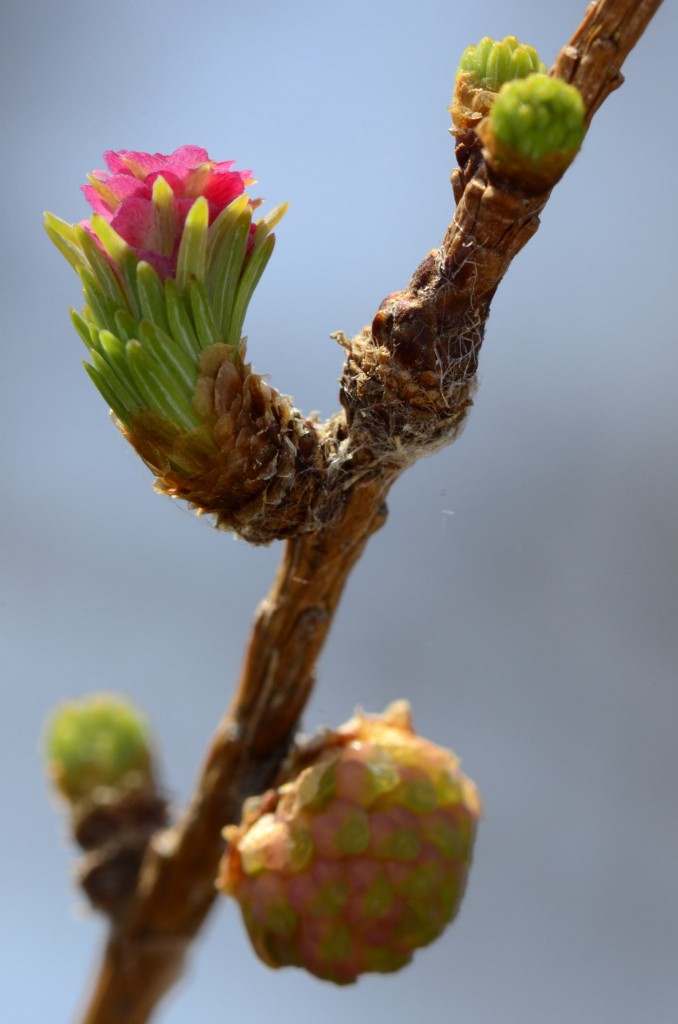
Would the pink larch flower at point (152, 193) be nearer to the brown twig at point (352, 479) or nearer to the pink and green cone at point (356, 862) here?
the brown twig at point (352, 479)

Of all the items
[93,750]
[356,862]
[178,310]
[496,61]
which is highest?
[496,61]

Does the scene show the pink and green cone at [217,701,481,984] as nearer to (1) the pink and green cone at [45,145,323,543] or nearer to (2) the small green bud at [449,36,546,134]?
(1) the pink and green cone at [45,145,323,543]

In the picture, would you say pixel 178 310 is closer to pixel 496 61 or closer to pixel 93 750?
pixel 496 61

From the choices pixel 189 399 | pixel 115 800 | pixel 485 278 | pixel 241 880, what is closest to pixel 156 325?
pixel 189 399

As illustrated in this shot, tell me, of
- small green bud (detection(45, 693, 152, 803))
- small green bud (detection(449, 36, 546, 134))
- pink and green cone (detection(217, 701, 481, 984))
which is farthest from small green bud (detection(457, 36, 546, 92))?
small green bud (detection(45, 693, 152, 803))

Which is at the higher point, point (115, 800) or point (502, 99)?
point (502, 99)

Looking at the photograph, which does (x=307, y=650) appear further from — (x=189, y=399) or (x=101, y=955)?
(x=101, y=955)

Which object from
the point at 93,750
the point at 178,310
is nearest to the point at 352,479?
the point at 178,310
